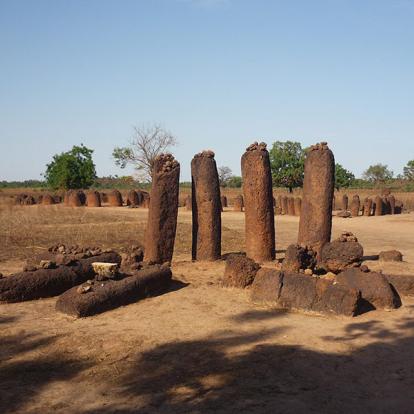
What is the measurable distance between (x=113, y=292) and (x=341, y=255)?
3.82 meters

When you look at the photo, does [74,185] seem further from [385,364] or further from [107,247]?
[385,364]

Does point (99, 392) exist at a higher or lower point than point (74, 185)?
lower

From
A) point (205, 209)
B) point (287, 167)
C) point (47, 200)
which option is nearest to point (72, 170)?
point (47, 200)

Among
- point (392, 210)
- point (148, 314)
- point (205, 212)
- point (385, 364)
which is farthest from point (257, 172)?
point (392, 210)

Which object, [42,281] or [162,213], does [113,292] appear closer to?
[42,281]

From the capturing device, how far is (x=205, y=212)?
34.3 feet

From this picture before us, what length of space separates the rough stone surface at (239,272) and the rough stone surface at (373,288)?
4.87 ft

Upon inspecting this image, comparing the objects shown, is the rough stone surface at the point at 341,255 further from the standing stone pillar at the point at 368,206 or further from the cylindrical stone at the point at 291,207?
the cylindrical stone at the point at 291,207

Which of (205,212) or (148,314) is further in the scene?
(205,212)

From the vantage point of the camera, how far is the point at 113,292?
7055 mm

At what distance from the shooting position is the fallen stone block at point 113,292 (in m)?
6.62

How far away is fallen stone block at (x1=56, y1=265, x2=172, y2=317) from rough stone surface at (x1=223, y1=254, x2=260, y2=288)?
3.34 ft

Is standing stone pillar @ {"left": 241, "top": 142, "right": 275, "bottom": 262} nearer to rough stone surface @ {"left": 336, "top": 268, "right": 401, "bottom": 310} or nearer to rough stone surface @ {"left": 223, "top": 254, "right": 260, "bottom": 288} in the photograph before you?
rough stone surface @ {"left": 223, "top": 254, "right": 260, "bottom": 288}

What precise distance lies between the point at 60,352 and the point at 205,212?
5.61 metres
